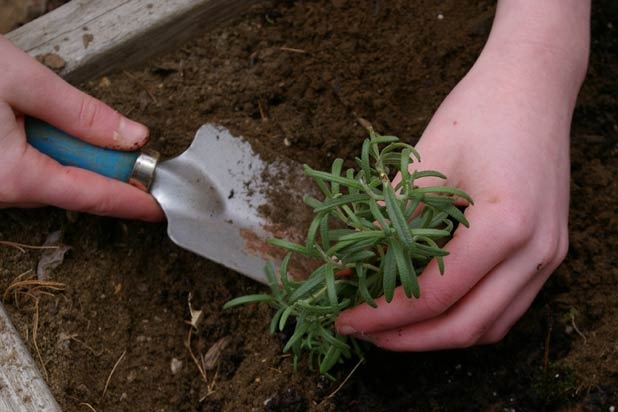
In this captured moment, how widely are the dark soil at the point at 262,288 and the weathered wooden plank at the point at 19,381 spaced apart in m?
0.05

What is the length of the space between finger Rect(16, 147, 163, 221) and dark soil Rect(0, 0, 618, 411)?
0.53 ft

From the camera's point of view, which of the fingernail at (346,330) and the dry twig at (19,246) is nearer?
the fingernail at (346,330)

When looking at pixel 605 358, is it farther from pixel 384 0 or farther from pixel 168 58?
pixel 168 58

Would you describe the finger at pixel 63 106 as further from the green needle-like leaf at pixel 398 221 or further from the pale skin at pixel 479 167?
the green needle-like leaf at pixel 398 221

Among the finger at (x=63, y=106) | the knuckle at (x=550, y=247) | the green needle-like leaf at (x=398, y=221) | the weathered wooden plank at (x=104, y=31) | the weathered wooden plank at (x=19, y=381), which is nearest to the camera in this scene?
the green needle-like leaf at (x=398, y=221)

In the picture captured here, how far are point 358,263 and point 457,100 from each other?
0.55 meters

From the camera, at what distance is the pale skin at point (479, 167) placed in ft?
5.26

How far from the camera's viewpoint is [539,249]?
1.66m

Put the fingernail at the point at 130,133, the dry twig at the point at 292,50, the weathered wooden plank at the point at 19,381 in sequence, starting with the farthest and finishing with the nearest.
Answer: the dry twig at the point at 292,50 < the fingernail at the point at 130,133 < the weathered wooden plank at the point at 19,381

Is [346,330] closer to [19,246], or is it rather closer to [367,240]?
[367,240]

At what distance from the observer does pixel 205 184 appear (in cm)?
213

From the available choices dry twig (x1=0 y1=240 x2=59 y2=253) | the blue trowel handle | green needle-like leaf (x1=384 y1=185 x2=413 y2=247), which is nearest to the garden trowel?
the blue trowel handle


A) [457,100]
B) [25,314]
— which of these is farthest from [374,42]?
[25,314]

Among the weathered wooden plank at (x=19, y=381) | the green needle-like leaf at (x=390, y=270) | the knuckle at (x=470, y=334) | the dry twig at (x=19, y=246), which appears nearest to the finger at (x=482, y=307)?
the knuckle at (x=470, y=334)
